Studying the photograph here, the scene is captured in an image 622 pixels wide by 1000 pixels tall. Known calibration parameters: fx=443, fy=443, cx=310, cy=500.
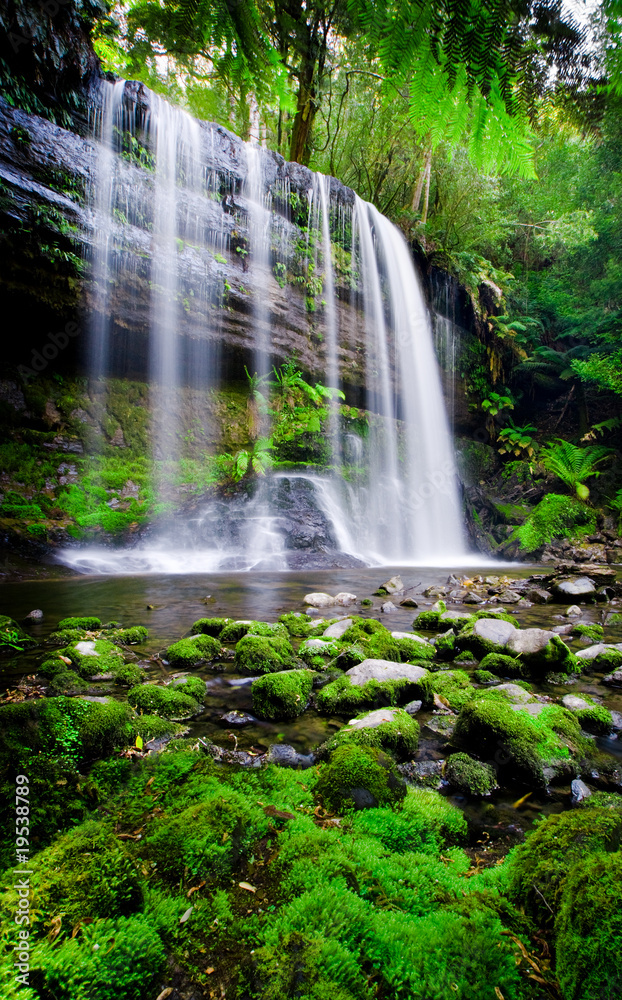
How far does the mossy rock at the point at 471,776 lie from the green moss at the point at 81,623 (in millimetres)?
4109

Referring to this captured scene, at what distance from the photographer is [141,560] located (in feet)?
34.7

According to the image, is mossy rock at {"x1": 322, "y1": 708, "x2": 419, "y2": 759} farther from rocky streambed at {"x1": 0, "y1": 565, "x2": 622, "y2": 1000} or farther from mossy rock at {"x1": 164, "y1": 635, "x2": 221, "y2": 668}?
mossy rock at {"x1": 164, "y1": 635, "x2": 221, "y2": 668}

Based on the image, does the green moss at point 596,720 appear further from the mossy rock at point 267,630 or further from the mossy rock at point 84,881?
the mossy rock at point 84,881

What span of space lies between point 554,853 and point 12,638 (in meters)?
4.63

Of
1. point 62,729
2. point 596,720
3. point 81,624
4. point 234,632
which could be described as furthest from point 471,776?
point 81,624

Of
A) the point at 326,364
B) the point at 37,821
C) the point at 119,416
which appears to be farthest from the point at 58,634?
the point at 326,364

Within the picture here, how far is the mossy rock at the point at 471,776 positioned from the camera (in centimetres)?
221

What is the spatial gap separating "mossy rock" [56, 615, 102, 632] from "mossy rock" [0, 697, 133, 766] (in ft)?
9.11

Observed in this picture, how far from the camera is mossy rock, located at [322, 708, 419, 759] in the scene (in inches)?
95.9

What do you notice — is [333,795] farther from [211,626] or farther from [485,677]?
[211,626]

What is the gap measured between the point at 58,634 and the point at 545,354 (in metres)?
20.1

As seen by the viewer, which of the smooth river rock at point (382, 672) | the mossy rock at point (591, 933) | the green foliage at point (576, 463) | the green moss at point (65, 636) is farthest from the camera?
the green foliage at point (576, 463)

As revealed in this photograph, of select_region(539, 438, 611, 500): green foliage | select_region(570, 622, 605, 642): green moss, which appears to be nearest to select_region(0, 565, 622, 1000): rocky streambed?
select_region(570, 622, 605, 642): green moss

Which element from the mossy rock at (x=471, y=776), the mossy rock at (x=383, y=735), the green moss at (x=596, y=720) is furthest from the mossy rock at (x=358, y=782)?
the green moss at (x=596, y=720)
